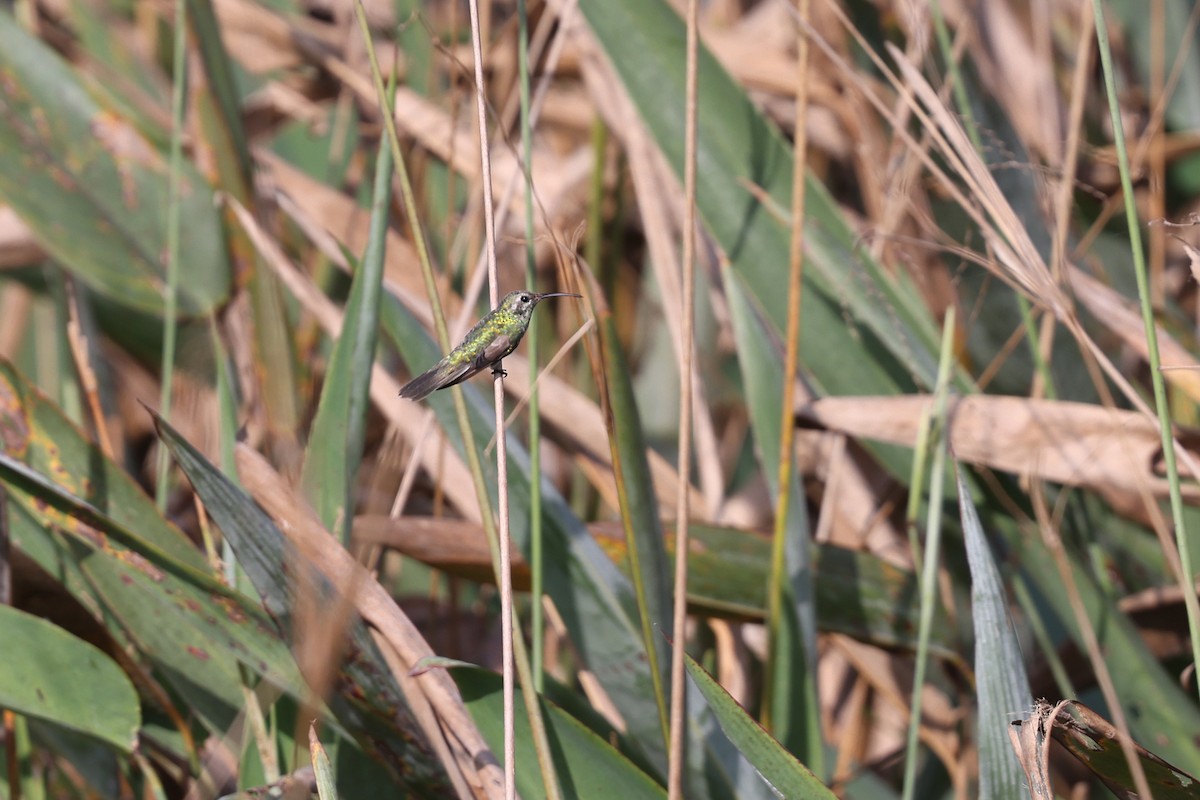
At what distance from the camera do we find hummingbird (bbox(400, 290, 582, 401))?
69 cm

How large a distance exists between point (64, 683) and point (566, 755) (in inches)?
14.3

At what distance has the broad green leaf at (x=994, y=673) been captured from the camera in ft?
2.13

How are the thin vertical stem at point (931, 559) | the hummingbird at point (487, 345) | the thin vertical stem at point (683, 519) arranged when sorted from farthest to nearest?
1. the thin vertical stem at point (931, 559)
2. the hummingbird at point (487, 345)
3. the thin vertical stem at point (683, 519)

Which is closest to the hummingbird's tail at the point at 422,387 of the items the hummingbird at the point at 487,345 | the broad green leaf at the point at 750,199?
the hummingbird at the point at 487,345

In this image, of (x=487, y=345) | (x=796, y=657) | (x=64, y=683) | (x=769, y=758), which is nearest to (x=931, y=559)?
(x=796, y=657)

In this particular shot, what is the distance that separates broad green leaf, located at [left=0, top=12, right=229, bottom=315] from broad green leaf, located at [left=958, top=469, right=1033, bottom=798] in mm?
954

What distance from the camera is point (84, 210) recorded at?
1.33 metres

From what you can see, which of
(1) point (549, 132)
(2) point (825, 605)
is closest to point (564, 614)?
(2) point (825, 605)

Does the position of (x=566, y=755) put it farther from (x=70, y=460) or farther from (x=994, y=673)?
(x=70, y=460)

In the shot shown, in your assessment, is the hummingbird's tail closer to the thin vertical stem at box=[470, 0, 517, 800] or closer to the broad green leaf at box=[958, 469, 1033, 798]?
the thin vertical stem at box=[470, 0, 517, 800]

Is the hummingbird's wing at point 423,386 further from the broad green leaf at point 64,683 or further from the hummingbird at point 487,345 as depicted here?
the broad green leaf at point 64,683

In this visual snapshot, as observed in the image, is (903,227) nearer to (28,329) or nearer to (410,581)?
(410,581)

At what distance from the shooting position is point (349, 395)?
0.78m

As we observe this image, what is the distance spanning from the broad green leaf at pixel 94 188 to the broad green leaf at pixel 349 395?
0.58 m
